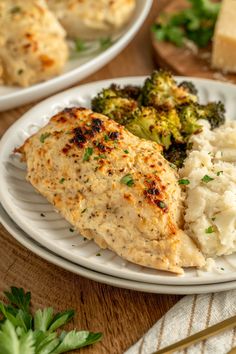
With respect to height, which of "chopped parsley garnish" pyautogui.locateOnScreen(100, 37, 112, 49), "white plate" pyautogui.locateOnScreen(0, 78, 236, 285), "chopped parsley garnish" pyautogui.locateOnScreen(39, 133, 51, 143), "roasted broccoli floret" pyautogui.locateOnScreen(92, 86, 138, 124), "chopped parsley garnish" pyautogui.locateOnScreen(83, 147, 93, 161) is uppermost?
"chopped parsley garnish" pyautogui.locateOnScreen(83, 147, 93, 161)

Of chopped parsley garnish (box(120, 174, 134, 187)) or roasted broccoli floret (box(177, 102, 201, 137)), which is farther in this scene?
roasted broccoli floret (box(177, 102, 201, 137))

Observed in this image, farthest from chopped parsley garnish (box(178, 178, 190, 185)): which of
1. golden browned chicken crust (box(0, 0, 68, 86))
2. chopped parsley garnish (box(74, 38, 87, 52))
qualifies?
chopped parsley garnish (box(74, 38, 87, 52))

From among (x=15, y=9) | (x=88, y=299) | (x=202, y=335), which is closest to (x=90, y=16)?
(x=15, y=9)

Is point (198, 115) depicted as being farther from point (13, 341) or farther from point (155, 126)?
point (13, 341)

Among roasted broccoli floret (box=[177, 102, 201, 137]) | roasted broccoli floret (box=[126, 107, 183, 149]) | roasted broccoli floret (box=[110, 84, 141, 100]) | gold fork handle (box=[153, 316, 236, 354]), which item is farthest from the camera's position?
roasted broccoli floret (box=[110, 84, 141, 100])

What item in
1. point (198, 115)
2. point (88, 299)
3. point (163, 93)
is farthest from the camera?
point (163, 93)

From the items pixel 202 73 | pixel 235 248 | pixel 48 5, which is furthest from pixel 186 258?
pixel 48 5

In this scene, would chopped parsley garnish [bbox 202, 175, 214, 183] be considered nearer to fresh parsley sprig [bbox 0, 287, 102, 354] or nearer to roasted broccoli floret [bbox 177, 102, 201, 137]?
roasted broccoli floret [bbox 177, 102, 201, 137]
